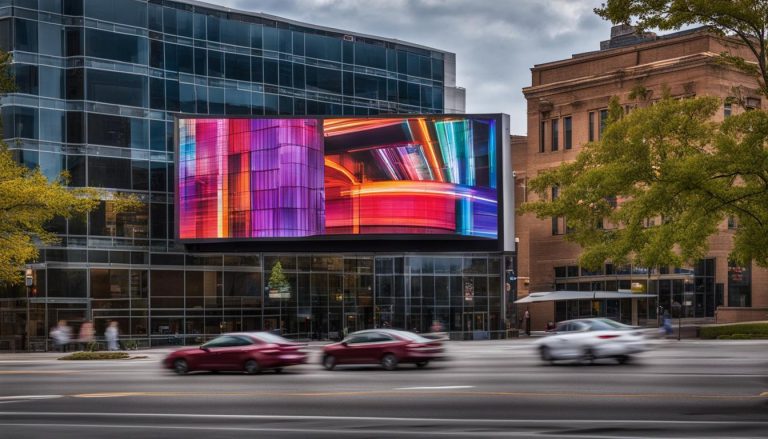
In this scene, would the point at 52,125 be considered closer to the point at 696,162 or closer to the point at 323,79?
the point at 323,79

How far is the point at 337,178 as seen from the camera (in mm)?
69750

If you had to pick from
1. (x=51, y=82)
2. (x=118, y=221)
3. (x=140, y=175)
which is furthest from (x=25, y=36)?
(x=118, y=221)

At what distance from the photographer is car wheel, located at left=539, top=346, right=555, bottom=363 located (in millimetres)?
36656

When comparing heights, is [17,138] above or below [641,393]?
above

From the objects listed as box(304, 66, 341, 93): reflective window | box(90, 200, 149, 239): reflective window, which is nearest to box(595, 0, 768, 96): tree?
box(90, 200, 149, 239): reflective window

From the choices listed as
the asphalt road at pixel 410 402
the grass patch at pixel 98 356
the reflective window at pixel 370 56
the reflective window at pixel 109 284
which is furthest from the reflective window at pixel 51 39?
the asphalt road at pixel 410 402

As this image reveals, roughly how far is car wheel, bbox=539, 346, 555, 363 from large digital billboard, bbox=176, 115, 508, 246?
3224cm

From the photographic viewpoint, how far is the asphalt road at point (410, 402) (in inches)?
754

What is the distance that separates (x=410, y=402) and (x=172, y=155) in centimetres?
5095

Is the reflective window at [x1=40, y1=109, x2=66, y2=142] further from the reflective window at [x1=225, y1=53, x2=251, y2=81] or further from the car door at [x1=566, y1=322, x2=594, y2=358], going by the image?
the car door at [x1=566, y1=322, x2=594, y2=358]

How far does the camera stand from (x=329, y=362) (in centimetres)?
3681

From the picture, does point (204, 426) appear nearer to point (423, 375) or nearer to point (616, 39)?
point (423, 375)

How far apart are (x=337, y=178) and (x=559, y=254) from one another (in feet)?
101

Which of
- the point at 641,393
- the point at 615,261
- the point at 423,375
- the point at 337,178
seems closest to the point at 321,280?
the point at 337,178
